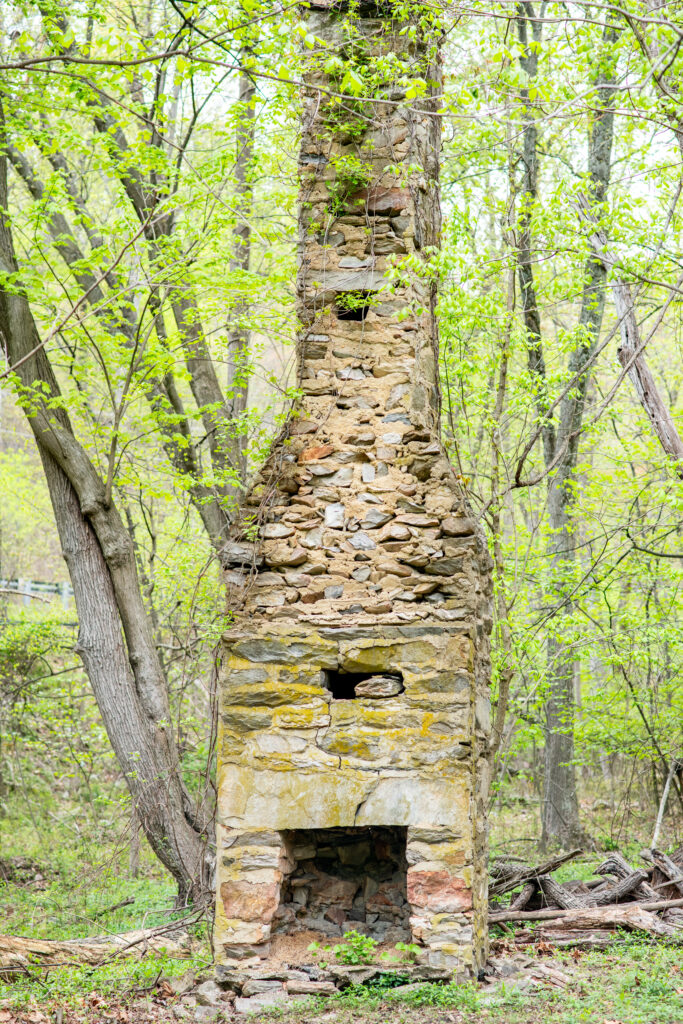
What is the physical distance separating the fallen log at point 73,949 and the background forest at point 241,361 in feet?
1.30

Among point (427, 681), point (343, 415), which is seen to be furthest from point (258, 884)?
point (343, 415)

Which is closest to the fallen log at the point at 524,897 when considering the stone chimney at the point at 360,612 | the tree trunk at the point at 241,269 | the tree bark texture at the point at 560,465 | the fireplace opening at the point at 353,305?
the stone chimney at the point at 360,612

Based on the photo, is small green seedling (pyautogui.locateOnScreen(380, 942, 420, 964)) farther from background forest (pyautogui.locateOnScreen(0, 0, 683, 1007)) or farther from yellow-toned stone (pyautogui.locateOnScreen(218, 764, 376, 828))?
background forest (pyautogui.locateOnScreen(0, 0, 683, 1007))

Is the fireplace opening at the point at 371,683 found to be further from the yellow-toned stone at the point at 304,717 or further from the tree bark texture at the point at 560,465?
the tree bark texture at the point at 560,465

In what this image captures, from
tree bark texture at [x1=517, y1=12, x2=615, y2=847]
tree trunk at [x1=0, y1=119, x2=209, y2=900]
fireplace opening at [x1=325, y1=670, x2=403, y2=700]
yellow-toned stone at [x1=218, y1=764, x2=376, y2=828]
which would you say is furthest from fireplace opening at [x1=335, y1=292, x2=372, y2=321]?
tree bark texture at [x1=517, y1=12, x2=615, y2=847]

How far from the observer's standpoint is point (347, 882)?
198 inches

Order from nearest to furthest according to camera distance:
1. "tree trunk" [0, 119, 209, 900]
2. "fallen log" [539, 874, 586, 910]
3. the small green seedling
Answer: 1. the small green seedling
2. "fallen log" [539, 874, 586, 910]
3. "tree trunk" [0, 119, 209, 900]

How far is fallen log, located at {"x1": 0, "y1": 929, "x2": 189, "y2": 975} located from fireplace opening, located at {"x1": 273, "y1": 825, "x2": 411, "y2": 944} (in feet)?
3.78

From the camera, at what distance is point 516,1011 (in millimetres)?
4172

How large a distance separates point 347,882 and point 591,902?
2.01 m

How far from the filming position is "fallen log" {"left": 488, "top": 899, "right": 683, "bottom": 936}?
5434 mm

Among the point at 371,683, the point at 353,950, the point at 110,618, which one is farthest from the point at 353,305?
the point at 353,950

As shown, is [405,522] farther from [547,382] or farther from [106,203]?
[106,203]

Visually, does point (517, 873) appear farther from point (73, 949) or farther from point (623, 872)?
point (73, 949)
